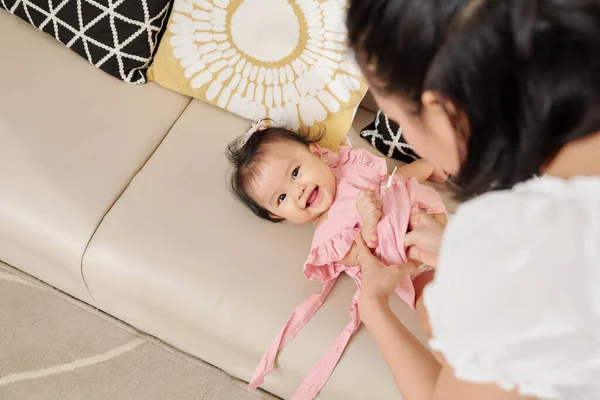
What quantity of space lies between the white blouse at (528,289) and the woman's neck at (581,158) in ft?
0.11

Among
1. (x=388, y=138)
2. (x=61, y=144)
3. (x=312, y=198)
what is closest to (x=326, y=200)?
(x=312, y=198)

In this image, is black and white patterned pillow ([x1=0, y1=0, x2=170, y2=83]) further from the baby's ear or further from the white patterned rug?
the white patterned rug

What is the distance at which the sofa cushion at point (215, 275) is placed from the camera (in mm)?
1175

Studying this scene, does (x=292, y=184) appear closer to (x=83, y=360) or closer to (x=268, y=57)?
(x=268, y=57)

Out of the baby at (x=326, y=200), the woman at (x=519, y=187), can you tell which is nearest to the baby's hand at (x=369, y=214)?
the baby at (x=326, y=200)

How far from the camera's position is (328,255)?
1.22 m

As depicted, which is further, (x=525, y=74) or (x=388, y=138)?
(x=388, y=138)

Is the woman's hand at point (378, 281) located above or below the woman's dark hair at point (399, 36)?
below

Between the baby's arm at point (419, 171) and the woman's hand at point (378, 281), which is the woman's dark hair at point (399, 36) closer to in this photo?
the woman's hand at point (378, 281)

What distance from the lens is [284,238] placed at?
4.30 ft

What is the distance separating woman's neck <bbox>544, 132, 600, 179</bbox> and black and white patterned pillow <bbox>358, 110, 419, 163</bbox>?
0.77m

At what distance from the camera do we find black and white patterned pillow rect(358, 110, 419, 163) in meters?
1.38

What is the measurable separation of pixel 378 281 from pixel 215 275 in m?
0.39

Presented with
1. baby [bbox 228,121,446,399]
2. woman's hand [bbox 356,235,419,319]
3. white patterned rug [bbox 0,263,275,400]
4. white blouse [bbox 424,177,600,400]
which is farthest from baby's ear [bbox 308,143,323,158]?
white blouse [bbox 424,177,600,400]
